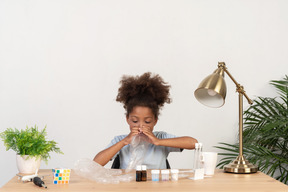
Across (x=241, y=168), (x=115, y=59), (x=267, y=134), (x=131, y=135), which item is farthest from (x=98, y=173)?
(x=115, y=59)

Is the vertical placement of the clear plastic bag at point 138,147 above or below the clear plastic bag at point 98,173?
above

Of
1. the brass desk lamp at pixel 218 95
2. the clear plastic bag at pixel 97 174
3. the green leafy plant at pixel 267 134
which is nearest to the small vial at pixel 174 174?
the clear plastic bag at pixel 97 174

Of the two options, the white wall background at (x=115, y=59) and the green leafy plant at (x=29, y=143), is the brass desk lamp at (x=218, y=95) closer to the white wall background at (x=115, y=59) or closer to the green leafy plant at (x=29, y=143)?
the green leafy plant at (x=29, y=143)

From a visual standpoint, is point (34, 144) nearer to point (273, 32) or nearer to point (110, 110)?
point (110, 110)

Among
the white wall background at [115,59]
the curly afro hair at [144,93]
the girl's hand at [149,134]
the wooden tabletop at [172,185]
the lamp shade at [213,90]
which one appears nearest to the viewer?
the wooden tabletop at [172,185]

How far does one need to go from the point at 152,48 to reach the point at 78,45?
0.68 m

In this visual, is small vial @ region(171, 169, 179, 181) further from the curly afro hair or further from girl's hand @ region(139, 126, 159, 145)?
the curly afro hair

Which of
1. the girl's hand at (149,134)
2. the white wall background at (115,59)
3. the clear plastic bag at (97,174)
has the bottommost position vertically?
the clear plastic bag at (97,174)

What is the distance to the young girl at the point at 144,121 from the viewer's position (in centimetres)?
244

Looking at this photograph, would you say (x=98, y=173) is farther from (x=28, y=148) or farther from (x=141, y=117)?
(x=141, y=117)

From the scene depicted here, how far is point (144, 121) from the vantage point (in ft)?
8.12

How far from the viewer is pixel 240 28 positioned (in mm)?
3822

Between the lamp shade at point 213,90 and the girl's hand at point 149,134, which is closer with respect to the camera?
the lamp shade at point 213,90

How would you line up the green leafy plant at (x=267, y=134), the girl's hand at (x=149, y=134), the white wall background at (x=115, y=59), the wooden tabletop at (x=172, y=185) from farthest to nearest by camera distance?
the white wall background at (x=115, y=59)
the green leafy plant at (x=267, y=134)
the girl's hand at (x=149, y=134)
the wooden tabletop at (x=172, y=185)
